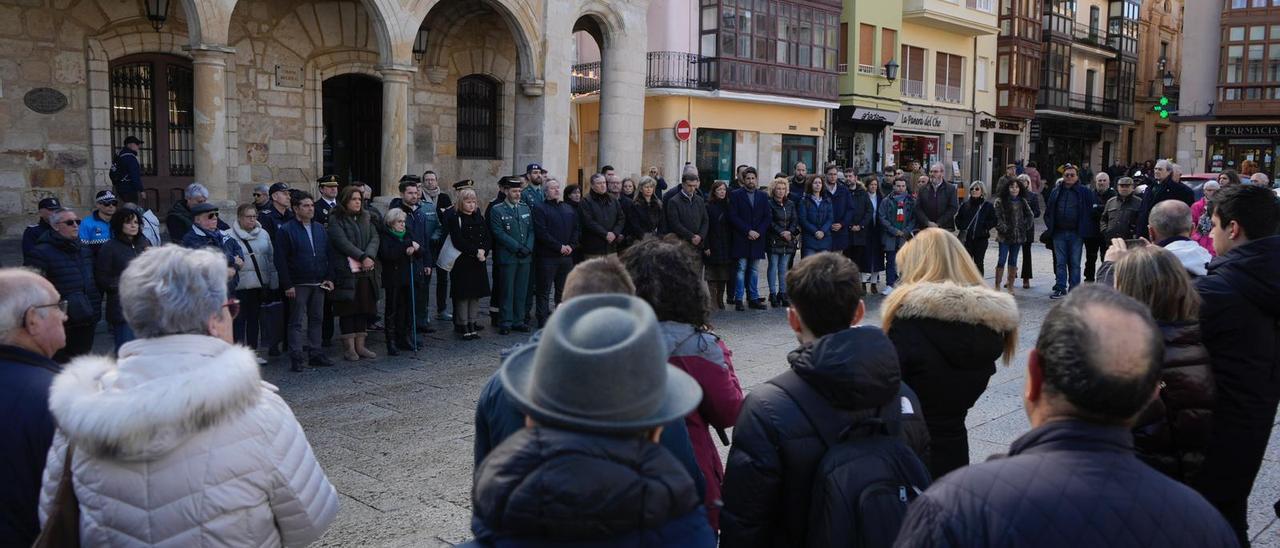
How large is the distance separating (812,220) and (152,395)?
36.7ft

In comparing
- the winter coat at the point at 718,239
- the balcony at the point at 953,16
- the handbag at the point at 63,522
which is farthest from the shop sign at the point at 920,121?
the handbag at the point at 63,522

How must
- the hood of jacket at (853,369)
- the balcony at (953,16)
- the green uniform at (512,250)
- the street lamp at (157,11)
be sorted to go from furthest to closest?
the balcony at (953,16)
the street lamp at (157,11)
the green uniform at (512,250)
the hood of jacket at (853,369)

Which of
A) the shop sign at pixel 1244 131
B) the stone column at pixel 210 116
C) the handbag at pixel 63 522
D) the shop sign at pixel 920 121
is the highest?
the shop sign at pixel 1244 131

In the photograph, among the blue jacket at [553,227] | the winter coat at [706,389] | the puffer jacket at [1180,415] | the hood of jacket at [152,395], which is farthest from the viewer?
the blue jacket at [553,227]

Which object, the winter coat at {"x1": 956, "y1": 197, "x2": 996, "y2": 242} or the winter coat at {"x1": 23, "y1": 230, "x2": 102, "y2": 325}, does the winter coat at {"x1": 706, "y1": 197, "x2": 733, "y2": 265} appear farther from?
the winter coat at {"x1": 23, "y1": 230, "x2": 102, "y2": 325}

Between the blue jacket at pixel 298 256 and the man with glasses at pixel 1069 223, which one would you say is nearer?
the blue jacket at pixel 298 256

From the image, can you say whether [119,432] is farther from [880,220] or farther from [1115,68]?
[1115,68]

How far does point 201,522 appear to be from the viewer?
2488 millimetres

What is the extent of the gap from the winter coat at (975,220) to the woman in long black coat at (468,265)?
23.8 feet

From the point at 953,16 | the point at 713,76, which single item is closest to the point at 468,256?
the point at 713,76

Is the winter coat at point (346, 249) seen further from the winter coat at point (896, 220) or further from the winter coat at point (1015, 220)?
the winter coat at point (1015, 220)

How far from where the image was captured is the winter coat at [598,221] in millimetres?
11250

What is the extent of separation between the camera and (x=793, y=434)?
261 cm

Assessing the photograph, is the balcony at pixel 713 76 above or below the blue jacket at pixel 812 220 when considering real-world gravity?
above
